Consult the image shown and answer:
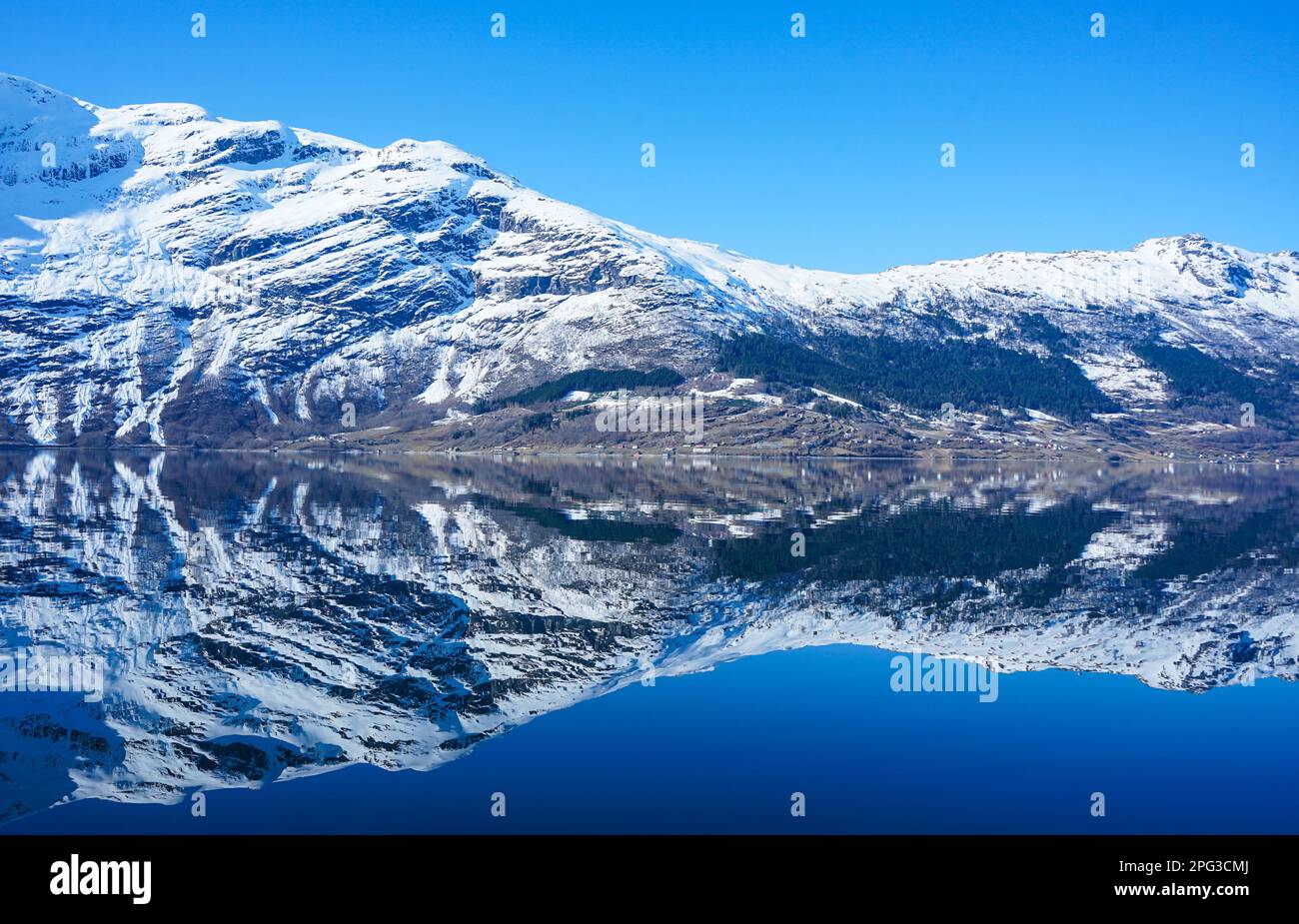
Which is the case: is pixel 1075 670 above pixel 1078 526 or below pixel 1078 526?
below

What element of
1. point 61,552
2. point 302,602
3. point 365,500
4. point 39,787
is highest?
point 365,500

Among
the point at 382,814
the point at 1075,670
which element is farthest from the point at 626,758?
the point at 1075,670

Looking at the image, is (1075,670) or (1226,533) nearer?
(1075,670)
